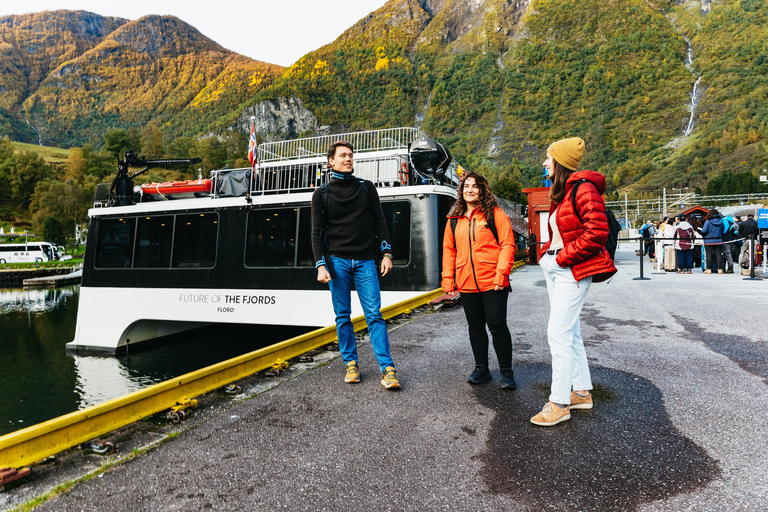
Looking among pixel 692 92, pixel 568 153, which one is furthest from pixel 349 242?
pixel 692 92

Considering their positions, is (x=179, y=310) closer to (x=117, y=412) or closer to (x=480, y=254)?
(x=117, y=412)

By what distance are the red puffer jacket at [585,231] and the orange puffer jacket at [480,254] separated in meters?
0.58

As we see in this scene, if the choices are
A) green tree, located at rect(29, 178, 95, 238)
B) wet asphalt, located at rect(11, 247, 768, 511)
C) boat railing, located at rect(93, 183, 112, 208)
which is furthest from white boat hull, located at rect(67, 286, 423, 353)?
green tree, located at rect(29, 178, 95, 238)

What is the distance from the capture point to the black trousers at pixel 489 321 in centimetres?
354

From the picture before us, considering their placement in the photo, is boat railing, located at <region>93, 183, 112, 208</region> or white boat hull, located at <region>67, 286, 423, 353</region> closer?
white boat hull, located at <region>67, 286, 423, 353</region>

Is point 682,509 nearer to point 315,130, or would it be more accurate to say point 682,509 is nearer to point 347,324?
point 347,324

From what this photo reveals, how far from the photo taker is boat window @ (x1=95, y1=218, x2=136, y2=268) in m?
11.8

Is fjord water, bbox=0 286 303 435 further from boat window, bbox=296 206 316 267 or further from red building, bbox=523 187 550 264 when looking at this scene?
red building, bbox=523 187 550 264

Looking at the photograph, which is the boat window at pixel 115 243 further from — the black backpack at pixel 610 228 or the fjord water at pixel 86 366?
the black backpack at pixel 610 228

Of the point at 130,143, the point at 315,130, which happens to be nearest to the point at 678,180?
the point at 315,130

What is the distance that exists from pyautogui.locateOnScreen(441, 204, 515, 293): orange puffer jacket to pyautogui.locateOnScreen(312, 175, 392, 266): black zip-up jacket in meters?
0.64

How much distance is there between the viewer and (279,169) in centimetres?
1200

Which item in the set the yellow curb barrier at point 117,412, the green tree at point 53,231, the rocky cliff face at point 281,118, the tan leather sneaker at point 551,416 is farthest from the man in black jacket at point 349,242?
the rocky cliff face at point 281,118

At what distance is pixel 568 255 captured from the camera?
2.91 metres
